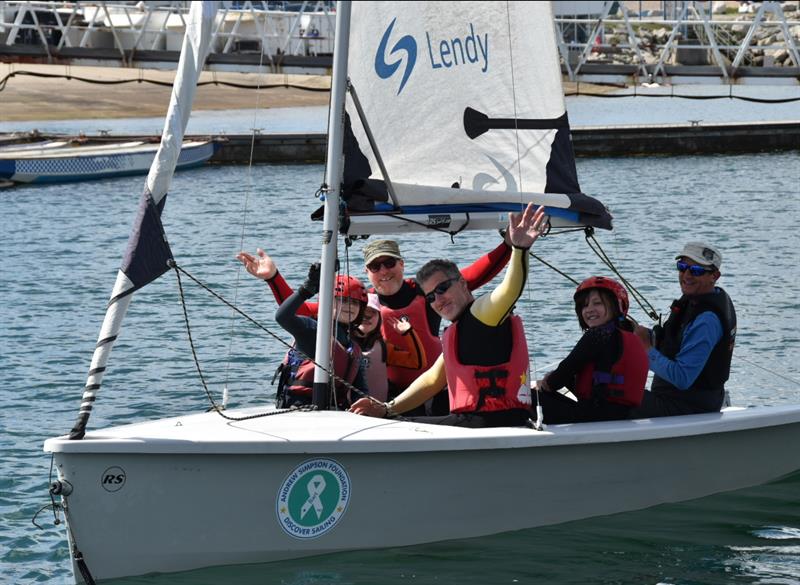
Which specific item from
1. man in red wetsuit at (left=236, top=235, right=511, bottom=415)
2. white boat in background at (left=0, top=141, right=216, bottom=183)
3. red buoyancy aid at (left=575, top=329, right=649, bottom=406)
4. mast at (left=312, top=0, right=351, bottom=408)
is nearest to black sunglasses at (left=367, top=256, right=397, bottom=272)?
man in red wetsuit at (left=236, top=235, right=511, bottom=415)

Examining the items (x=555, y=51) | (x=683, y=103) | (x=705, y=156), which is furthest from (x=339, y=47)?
(x=683, y=103)

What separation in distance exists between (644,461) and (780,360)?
4.90 m

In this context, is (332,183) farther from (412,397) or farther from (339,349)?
(412,397)

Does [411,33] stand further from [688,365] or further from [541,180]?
[688,365]

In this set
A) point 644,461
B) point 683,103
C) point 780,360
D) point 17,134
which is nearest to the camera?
point 644,461

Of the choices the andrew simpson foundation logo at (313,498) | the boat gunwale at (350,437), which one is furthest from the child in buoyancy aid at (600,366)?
the andrew simpson foundation logo at (313,498)

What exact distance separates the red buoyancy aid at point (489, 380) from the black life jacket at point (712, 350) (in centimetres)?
115

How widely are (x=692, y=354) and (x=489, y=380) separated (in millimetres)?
1311

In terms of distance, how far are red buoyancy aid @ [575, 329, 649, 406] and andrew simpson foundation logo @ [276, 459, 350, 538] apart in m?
1.50

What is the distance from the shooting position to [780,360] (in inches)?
480

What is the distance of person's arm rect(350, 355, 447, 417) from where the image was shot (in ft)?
24.4

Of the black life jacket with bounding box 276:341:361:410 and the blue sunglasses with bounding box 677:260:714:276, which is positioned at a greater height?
the blue sunglasses with bounding box 677:260:714:276

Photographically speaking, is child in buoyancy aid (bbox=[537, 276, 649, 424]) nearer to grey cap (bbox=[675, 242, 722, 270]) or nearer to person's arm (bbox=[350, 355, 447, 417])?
grey cap (bbox=[675, 242, 722, 270])

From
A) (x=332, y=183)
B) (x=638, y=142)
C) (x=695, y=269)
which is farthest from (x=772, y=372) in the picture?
(x=638, y=142)
